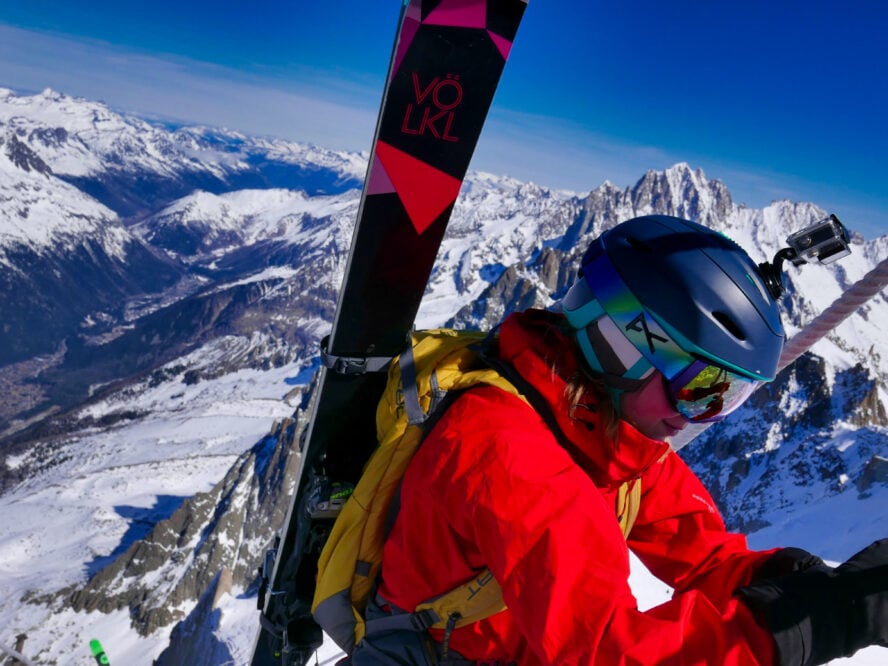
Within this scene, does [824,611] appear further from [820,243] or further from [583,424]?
[820,243]

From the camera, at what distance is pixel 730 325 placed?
2705 mm

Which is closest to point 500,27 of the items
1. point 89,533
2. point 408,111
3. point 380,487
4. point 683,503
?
point 408,111

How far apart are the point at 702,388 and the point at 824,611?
102 cm

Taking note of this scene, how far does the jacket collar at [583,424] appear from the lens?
8.77ft

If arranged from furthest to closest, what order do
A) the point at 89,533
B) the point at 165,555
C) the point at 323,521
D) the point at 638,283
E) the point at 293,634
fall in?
the point at 89,533
the point at 165,555
the point at 293,634
the point at 323,521
the point at 638,283

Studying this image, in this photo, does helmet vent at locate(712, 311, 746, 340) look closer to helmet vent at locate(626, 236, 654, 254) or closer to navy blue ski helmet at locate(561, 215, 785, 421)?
navy blue ski helmet at locate(561, 215, 785, 421)

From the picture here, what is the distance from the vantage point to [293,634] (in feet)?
14.8

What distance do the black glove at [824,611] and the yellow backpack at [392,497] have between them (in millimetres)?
1023

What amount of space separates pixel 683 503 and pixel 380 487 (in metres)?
1.89

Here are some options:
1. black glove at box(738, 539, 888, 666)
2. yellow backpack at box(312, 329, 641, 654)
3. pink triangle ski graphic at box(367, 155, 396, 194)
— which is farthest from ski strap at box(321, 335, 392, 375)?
black glove at box(738, 539, 888, 666)

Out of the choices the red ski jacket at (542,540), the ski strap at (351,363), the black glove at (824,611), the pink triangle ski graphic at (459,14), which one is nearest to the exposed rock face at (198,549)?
the ski strap at (351,363)

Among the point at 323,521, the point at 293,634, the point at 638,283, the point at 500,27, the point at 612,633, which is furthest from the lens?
the point at 293,634

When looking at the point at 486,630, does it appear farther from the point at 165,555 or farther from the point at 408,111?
the point at 165,555

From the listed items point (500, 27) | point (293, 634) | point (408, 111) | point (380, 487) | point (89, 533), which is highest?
point (500, 27)
